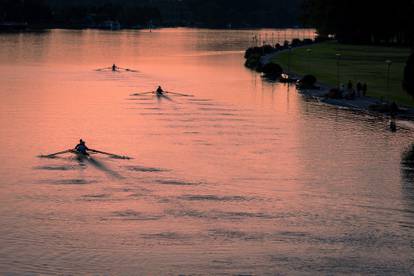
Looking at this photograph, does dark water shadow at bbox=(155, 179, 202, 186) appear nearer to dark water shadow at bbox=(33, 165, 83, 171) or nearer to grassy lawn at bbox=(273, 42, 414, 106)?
dark water shadow at bbox=(33, 165, 83, 171)

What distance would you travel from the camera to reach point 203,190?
5100 centimetres

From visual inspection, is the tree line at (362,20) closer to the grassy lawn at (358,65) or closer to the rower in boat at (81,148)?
the grassy lawn at (358,65)

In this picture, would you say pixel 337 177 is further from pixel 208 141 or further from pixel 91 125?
pixel 91 125

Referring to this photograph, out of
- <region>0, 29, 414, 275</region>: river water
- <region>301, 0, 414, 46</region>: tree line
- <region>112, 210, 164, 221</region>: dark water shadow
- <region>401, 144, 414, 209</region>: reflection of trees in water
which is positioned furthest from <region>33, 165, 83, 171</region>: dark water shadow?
<region>301, 0, 414, 46</region>: tree line

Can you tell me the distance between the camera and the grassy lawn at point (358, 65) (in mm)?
98938

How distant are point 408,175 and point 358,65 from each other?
79.9 metres

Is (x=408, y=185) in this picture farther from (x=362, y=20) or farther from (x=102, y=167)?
(x=362, y=20)

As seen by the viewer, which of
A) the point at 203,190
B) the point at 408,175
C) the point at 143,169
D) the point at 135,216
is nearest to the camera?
the point at 135,216

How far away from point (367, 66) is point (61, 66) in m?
45.1

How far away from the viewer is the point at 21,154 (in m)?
60.7

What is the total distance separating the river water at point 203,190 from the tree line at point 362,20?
262 feet

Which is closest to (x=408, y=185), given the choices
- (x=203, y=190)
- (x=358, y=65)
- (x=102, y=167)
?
(x=203, y=190)

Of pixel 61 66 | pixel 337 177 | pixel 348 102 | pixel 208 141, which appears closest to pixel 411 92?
pixel 348 102

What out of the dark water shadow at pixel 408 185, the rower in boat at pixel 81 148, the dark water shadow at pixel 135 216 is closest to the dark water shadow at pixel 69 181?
the rower in boat at pixel 81 148
